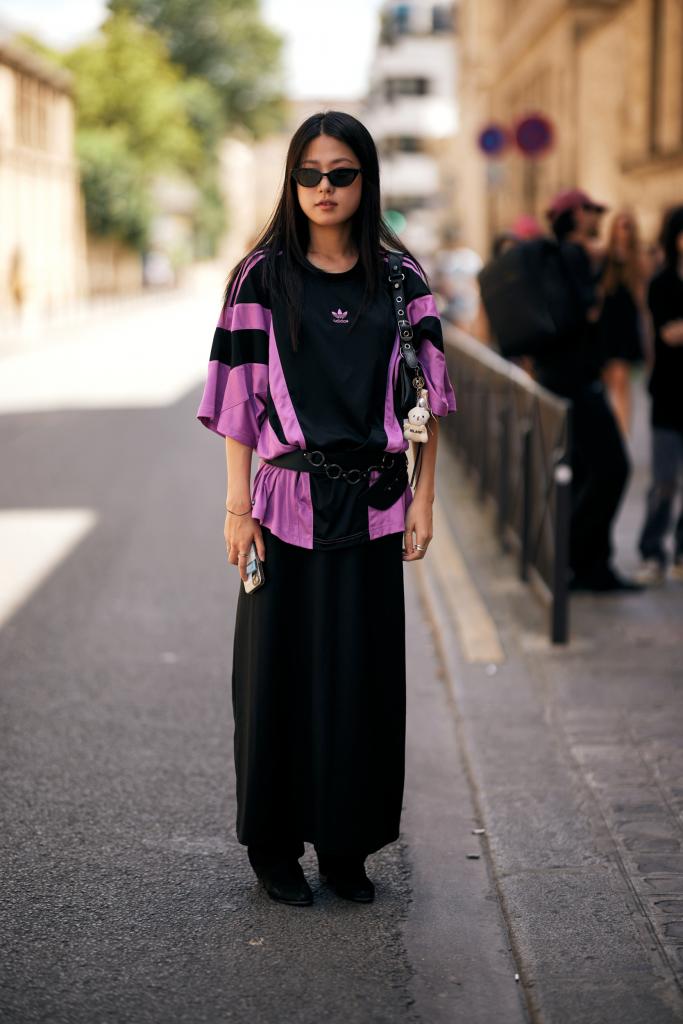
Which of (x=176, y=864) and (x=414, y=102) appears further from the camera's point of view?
(x=414, y=102)

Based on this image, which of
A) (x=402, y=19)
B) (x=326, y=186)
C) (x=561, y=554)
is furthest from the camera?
(x=402, y=19)

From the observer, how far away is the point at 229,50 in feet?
255

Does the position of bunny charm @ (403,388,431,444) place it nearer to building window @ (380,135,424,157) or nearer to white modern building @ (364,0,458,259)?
white modern building @ (364,0,458,259)

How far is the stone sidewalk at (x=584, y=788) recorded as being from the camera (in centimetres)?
354

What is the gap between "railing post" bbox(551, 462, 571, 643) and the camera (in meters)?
6.45

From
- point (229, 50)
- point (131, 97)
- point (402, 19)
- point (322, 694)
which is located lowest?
point (322, 694)

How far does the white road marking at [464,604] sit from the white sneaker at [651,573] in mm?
843

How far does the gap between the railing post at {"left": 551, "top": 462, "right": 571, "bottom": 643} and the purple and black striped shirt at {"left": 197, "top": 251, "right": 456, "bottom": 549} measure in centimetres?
275

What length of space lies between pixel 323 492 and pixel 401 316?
0.47 meters

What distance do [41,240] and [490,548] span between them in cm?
4687

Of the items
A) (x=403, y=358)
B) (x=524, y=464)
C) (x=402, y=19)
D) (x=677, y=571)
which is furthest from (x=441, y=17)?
(x=403, y=358)

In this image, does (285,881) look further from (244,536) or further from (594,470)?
(594,470)

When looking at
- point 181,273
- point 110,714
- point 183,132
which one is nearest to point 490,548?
point 110,714

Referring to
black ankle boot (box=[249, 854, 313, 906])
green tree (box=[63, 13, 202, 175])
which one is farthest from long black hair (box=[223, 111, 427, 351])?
green tree (box=[63, 13, 202, 175])
